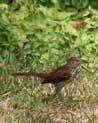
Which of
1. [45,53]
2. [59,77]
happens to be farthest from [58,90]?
[45,53]

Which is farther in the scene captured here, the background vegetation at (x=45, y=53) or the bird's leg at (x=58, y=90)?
the bird's leg at (x=58, y=90)

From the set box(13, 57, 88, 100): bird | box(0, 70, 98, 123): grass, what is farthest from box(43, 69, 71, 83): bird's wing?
box(0, 70, 98, 123): grass

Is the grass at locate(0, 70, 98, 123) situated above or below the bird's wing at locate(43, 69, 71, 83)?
below

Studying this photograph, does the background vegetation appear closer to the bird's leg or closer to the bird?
the bird's leg

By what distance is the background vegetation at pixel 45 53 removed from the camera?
286 inches

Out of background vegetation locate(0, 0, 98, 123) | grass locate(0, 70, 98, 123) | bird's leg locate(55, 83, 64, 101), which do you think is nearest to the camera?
grass locate(0, 70, 98, 123)

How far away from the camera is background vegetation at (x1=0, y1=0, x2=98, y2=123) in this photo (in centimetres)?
727

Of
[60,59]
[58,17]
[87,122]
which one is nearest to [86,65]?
[60,59]

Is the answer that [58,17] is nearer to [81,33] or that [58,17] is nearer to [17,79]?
[81,33]

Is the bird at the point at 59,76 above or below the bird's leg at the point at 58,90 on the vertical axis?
above

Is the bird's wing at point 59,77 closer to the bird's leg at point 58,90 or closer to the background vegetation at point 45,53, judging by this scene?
the bird's leg at point 58,90

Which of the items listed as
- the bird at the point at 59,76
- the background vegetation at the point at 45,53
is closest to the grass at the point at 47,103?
the background vegetation at the point at 45,53

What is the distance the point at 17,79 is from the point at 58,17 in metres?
1.36

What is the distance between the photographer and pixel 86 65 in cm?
837
